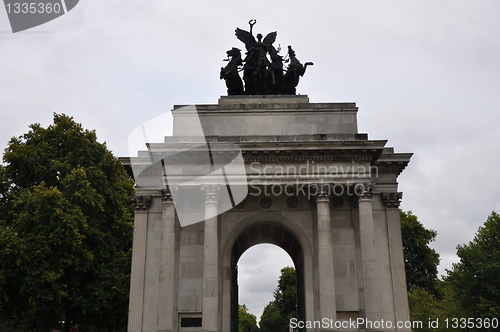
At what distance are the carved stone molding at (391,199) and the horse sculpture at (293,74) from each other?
9.78m

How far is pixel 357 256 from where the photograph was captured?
28.5 meters

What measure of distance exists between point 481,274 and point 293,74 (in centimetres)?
1863

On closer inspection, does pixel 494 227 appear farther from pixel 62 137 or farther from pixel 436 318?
pixel 62 137

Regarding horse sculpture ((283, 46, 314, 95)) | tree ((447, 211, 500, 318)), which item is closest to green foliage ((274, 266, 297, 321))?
tree ((447, 211, 500, 318))

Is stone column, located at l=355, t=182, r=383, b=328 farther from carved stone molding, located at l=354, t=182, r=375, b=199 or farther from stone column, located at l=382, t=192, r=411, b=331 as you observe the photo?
stone column, located at l=382, t=192, r=411, b=331

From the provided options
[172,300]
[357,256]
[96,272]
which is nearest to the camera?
[172,300]

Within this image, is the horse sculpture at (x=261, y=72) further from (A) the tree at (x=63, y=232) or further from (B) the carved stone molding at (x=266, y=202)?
(A) the tree at (x=63, y=232)

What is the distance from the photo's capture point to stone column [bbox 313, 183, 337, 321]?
2557cm

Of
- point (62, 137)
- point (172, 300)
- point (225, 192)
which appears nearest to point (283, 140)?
point (225, 192)

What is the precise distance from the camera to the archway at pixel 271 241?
99.3 ft

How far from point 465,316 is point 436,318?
2930mm

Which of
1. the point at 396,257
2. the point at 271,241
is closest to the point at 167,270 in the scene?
the point at 271,241

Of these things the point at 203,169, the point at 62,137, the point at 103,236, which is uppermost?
the point at 62,137

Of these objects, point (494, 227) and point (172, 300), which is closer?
point (172, 300)
